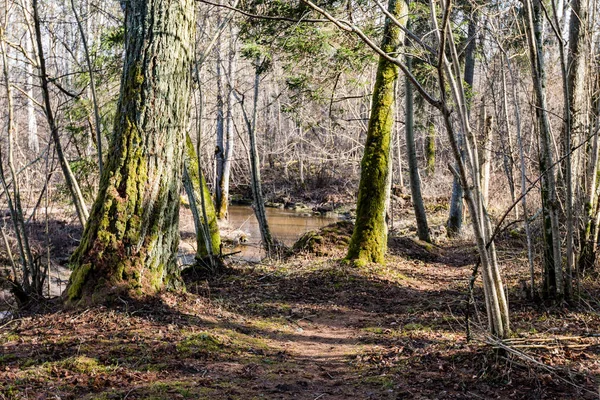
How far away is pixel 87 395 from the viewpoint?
323 cm

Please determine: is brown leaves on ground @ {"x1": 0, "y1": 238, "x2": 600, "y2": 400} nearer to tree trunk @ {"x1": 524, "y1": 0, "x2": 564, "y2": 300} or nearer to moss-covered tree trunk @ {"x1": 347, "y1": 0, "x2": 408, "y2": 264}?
tree trunk @ {"x1": 524, "y1": 0, "x2": 564, "y2": 300}

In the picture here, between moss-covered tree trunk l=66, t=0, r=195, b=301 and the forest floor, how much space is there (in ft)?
1.00

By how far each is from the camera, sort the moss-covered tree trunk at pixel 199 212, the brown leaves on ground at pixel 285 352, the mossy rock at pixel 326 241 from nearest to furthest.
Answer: the brown leaves on ground at pixel 285 352, the moss-covered tree trunk at pixel 199 212, the mossy rock at pixel 326 241

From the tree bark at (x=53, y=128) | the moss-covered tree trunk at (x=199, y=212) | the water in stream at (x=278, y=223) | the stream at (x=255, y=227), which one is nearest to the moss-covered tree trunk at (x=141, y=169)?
the tree bark at (x=53, y=128)

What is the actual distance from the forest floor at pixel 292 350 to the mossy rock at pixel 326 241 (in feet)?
10.1

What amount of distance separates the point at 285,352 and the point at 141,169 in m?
2.22

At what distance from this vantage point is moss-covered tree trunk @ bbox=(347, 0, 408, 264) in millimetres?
8594

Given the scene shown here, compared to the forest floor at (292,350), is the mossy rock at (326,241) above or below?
above

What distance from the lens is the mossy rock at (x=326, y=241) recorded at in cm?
1006

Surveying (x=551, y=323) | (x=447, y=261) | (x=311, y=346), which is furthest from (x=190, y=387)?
(x=447, y=261)

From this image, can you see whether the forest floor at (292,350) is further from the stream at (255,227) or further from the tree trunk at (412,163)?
the stream at (255,227)

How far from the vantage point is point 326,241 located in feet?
34.0

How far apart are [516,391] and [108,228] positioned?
12.1ft

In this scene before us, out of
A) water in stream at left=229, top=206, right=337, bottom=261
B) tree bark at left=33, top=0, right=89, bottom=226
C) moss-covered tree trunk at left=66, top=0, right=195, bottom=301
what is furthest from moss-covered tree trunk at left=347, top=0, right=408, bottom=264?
water in stream at left=229, top=206, right=337, bottom=261
